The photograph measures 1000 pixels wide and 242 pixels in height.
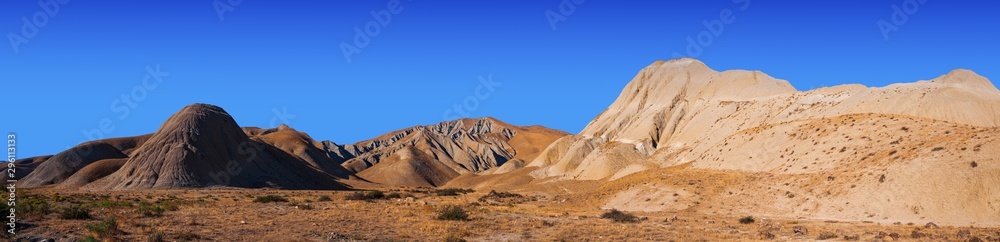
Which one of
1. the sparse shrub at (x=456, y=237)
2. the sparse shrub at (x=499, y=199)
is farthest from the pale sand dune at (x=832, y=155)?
the sparse shrub at (x=456, y=237)

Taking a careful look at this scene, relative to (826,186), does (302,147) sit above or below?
above

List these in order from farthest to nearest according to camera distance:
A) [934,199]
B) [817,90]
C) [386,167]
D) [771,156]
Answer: [386,167] → [817,90] → [771,156] → [934,199]

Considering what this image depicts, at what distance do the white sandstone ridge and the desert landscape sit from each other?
237mm

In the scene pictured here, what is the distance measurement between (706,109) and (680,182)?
1268 inches

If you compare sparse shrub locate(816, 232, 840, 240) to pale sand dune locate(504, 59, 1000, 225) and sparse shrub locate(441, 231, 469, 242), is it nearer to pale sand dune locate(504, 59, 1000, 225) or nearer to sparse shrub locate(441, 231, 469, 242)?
pale sand dune locate(504, 59, 1000, 225)

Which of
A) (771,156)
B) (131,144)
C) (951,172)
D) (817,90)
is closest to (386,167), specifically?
(131,144)

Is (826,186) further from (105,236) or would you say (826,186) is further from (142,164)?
(142,164)

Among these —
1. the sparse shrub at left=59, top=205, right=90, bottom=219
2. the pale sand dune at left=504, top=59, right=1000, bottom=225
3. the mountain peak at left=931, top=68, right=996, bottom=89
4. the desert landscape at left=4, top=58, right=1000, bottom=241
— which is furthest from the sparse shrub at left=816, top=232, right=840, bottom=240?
the mountain peak at left=931, top=68, right=996, bottom=89

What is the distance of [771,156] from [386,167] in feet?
327

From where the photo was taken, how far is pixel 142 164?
71188 mm

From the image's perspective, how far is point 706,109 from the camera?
74.3 m

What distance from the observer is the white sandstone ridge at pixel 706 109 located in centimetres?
4738

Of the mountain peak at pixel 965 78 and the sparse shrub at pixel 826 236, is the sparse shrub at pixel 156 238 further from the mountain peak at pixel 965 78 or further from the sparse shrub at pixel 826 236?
the mountain peak at pixel 965 78

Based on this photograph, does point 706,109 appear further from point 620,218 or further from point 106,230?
point 106,230
